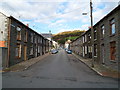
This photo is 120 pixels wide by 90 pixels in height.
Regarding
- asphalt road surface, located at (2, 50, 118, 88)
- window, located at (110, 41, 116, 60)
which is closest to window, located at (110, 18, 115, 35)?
window, located at (110, 41, 116, 60)

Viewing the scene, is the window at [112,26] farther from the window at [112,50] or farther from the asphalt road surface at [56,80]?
the asphalt road surface at [56,80]

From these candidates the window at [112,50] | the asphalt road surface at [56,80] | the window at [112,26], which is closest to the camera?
the asphalt road surface at [56,80]

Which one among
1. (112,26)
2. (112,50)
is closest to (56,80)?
(112,50)

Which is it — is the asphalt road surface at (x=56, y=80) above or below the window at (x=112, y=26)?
below

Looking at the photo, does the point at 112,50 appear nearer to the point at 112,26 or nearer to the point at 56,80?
the point at 112,26

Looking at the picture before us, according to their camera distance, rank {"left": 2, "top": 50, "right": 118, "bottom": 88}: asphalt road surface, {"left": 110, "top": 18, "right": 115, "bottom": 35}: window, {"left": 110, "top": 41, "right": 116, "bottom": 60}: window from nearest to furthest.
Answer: {"left": 2, "top": 50, "right": 118, "bottom": 88}: asphalt road surface, {"left": 110, "top": 41, "right": 116, "bottom": 60}: window, {"left": 110, "top": 18, "right": 115, "bottom": 35}: window

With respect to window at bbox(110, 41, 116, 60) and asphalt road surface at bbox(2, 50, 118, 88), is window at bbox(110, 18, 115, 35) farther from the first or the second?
asphalt road surface at bbox(2, 50, 118, 88)

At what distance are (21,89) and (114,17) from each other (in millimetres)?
10665

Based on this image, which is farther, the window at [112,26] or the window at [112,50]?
the window at [112,26]

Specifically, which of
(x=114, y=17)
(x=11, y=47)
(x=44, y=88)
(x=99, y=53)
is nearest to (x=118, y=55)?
(x=114, y=17)

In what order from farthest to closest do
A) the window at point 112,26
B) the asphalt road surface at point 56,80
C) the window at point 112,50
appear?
the window at point 112,26 → the window at point 112,50 → the asphalt road surface at point 56,80

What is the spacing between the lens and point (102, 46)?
1487 centimetres

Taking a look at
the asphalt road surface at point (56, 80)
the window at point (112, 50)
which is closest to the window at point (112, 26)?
the window at point (112, 50)

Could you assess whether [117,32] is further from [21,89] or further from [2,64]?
[2,64]
